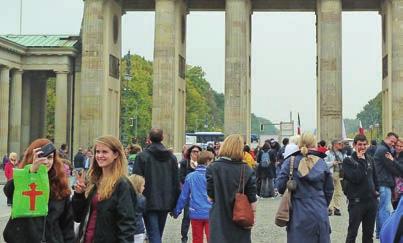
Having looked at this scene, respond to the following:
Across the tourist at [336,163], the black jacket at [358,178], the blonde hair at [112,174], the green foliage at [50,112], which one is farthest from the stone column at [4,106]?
the blonde hair at [112,174]

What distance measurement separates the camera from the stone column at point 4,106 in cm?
5003

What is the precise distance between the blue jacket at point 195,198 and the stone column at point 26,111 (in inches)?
Answer: 1862

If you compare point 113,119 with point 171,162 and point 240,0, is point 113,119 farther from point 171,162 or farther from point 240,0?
point 171,162

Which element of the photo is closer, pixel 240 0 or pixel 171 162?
pixel 171 162

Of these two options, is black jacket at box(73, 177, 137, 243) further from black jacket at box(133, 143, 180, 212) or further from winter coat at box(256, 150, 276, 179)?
winter coat at box(256, 150, 276, 179)

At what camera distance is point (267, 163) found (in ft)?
89.1

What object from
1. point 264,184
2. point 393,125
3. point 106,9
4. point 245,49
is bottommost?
A: point 264,184

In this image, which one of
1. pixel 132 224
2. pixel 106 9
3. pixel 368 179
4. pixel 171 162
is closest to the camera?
pixel 132 224

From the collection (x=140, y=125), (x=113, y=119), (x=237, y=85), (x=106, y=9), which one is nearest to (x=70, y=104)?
(x=113, y=119)

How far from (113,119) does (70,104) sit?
5.31m

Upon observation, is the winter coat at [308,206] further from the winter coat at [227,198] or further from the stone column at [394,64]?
the stone column at [394,64]

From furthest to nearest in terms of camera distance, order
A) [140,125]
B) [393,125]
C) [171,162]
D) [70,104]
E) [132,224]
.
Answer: [140,125] → [70,104] → [393,125] → [171,162] → [132,224]

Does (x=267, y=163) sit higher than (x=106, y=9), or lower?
lower

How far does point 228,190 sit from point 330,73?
38.0 m
